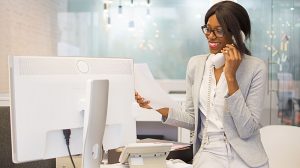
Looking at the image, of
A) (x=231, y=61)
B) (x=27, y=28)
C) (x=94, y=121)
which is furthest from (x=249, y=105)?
(x=27, y=28)

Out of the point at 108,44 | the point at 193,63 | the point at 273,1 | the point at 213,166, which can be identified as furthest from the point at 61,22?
the point at 213,166

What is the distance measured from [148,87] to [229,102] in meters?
0.37

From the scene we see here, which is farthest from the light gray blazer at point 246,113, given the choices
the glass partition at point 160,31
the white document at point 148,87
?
the glass partition at point 160,31

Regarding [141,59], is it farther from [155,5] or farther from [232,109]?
[232,109]

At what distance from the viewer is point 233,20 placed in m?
1.87

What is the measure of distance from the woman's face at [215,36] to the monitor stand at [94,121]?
2.50ft

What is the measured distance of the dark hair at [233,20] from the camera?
187 centimetres

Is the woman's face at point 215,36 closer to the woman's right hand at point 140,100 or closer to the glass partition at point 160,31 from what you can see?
the woman's right hand at point 140,100

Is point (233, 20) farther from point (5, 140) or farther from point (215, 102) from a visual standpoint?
point (5, 140)

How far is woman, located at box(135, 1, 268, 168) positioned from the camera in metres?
1.82

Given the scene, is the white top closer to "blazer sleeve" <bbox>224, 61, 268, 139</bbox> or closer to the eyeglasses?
"blazer sleeve" <bbox>224, 61, 268, 139</bbox>

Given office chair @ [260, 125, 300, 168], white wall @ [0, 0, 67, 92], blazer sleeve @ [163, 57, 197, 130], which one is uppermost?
white wall @ [0, 0, 67, 92]

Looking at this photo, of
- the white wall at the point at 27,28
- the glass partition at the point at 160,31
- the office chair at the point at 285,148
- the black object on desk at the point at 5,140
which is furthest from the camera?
the glass partition at the point at 160,31

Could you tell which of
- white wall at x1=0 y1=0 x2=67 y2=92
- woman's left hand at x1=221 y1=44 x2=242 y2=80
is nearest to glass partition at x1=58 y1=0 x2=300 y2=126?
white wall at x1=0 y1=0 x2=67 y2=92
